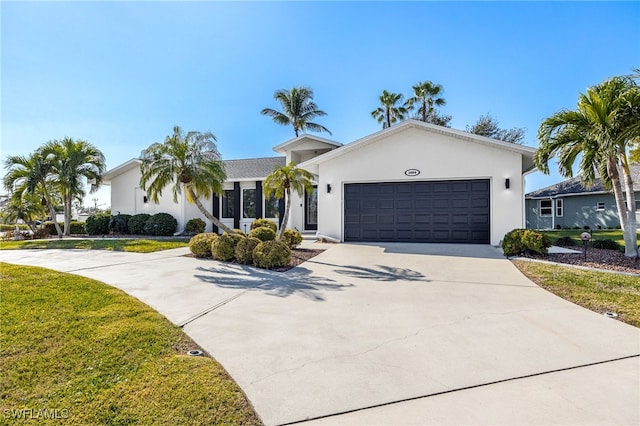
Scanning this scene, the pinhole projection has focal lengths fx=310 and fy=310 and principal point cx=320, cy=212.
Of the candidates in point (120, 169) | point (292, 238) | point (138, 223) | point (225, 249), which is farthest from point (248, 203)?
point (225, 249)

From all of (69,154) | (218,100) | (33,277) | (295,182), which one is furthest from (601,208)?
(69,154)

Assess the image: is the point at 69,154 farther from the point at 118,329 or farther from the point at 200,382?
the point at 200,382

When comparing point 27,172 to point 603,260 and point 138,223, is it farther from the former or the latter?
point 603,260

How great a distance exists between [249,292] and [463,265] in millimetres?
5639

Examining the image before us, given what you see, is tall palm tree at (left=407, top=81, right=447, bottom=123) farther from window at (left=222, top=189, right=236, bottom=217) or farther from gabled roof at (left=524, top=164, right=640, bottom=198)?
window at (left=222, top=189, right=236, bottom=217)

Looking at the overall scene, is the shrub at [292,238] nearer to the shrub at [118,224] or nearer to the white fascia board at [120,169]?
the shrub at [118,224]

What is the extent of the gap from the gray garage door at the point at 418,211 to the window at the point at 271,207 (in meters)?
5.10

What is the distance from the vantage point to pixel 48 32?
289 inches

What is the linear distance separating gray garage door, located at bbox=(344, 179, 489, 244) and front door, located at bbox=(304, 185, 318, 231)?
9.65ft

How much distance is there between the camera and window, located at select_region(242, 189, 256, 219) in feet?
58.7

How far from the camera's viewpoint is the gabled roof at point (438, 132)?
11438mm

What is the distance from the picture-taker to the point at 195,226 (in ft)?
56.9

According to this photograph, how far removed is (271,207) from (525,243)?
1222 cm

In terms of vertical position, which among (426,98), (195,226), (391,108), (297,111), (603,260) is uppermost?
(426,98)
